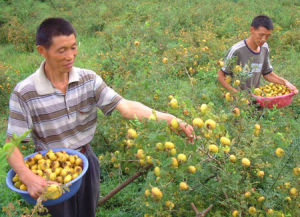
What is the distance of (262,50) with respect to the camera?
3736 millimetres

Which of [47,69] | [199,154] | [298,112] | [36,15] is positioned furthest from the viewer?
[36,15]

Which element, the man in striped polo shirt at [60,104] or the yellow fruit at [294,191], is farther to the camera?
the man in striped polo shirt at [60,104]

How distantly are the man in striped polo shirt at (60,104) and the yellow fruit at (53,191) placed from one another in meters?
0.14

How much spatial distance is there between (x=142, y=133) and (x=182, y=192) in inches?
23.9

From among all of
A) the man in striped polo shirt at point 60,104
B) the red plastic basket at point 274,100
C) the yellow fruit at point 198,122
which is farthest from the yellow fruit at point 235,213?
the red plastic basket at point 274,100

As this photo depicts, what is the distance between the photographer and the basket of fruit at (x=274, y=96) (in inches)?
133

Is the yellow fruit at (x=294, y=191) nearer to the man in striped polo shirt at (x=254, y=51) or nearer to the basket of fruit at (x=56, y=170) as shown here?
the basket of fruit at (x=56, y=170)

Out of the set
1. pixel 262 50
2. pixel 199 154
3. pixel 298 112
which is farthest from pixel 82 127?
pixel 298 112

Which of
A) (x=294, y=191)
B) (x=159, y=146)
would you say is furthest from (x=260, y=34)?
(x=159, y=146)

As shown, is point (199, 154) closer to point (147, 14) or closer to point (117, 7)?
point (147, 14)

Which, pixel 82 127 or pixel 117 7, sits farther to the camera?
pixel 117 7

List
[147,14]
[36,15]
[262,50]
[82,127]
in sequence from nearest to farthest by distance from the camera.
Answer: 1. [82,127]
2. [262,50]
3. [147,14]
4. [36,15]

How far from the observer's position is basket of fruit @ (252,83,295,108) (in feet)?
11.1

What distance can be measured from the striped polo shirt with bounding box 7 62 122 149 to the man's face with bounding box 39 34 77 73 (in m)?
0.13
